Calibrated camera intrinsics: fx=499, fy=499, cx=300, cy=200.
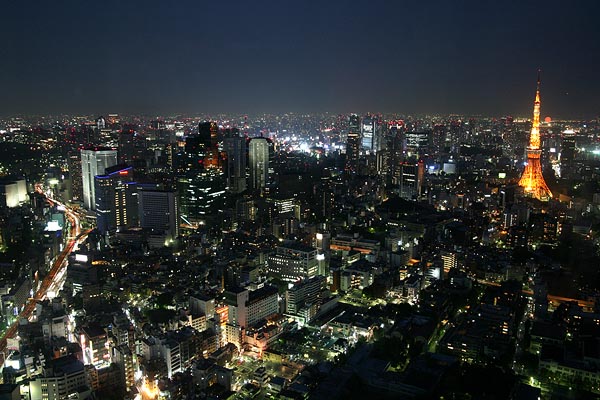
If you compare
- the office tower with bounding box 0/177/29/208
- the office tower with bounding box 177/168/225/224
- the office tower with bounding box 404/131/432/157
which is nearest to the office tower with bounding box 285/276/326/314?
the office tower with bounding box 177/168/225/224

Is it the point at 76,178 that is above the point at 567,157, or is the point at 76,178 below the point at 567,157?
below

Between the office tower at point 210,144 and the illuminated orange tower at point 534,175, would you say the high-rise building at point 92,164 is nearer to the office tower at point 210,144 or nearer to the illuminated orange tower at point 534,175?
the office tower at point 210,144

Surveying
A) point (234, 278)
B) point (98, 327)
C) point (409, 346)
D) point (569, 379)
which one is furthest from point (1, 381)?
point (569, 379)

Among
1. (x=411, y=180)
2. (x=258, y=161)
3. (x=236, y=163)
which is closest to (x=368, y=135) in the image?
(x=411, y=180)

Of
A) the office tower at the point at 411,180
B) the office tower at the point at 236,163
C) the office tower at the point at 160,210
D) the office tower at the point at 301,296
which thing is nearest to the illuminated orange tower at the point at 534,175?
the office tower at the point at 411,180

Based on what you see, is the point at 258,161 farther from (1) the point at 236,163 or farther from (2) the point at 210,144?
(2) the point at 210,144

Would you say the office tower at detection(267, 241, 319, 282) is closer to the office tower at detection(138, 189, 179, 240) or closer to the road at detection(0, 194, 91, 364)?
the office tower at detection(138, 189, 179, 240)
